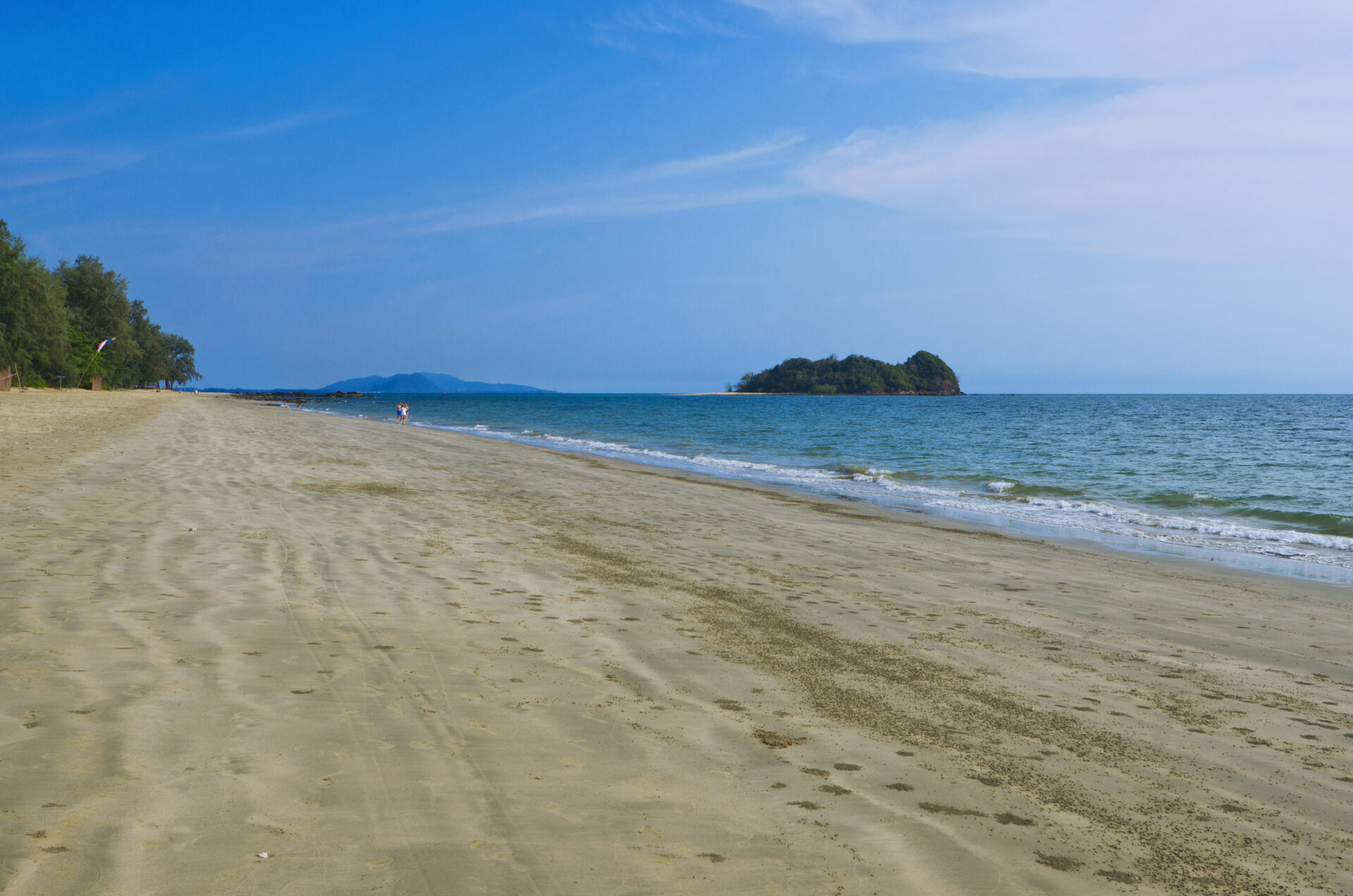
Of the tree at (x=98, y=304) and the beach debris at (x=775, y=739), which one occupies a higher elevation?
the tree at (x=98, y=304)

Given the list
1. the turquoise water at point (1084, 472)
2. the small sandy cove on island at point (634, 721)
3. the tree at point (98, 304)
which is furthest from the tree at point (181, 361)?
the small sandy cove on island at point (634, 721)

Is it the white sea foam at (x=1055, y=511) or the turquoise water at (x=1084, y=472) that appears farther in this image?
the turquoise water at (x=1084, y=472)

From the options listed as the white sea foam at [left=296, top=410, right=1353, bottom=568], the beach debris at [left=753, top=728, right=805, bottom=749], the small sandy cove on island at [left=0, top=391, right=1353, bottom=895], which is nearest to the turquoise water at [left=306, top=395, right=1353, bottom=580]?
the white sea foam at [left=296, top=410, right=1353, bottom=568]

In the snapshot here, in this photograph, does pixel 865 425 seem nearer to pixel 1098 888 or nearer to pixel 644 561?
pixel 644 561

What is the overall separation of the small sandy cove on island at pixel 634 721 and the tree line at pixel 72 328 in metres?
61.9

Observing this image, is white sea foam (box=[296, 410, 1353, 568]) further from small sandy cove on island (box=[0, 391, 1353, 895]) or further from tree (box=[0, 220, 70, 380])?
tree (box=[0, 220, 70, 380])

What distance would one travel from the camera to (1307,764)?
411cm

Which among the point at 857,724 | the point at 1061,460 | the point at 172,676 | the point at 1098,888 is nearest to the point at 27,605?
the point at 172,676

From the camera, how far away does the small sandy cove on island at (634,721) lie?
2.88m

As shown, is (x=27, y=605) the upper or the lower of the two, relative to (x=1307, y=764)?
upper

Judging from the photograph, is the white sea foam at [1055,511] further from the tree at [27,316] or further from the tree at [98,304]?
the tree at [98,304]

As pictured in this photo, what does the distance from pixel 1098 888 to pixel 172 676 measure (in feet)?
14.8

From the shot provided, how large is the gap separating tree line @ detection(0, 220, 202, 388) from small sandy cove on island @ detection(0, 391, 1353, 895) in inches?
2437

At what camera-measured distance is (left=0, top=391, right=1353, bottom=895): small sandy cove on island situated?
113 inches
